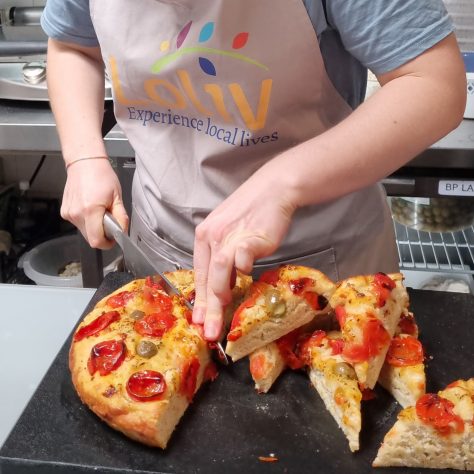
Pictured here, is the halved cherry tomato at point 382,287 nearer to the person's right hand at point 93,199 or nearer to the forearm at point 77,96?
the person's right hand at point 93,199

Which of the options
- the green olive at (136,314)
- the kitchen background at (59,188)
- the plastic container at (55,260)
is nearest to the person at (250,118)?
the green olive at (136,314)

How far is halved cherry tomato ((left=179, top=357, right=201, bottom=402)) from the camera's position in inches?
34.8

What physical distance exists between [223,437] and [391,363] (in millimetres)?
277

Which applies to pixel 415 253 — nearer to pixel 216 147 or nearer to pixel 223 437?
pixel 216 147

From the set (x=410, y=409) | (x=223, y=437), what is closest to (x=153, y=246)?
(x=223, y=437)

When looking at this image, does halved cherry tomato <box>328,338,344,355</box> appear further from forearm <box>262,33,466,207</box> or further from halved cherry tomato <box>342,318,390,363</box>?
forearm <box>262,33,466,207</box>

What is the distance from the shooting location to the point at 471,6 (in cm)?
224

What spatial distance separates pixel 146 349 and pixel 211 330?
10 cm

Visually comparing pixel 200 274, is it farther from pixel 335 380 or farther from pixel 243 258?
pixel 335 380

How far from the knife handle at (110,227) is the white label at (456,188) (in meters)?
1.22

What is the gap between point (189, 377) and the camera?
0.90 m

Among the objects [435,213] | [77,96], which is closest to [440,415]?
[77,96]

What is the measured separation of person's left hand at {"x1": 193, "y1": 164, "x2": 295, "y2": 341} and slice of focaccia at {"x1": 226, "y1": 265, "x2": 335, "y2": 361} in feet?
0.12

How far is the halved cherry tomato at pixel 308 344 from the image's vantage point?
3.10ft
